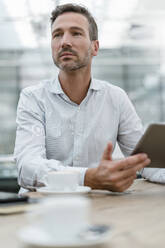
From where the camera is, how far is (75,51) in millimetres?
1961

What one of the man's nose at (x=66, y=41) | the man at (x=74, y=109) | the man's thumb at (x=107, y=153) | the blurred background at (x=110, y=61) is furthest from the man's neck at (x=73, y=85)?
the blurred background at (x=110, y=61)

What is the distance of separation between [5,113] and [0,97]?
37 centimetres

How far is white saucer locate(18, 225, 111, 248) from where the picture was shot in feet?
1.76

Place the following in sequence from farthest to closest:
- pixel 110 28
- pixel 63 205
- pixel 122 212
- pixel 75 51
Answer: pixel 110 28, pixel 75 51, pixel 122 212, pixel 63 205

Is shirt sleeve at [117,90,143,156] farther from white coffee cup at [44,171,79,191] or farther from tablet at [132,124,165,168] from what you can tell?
white coffee cup at [44,171,79,191]

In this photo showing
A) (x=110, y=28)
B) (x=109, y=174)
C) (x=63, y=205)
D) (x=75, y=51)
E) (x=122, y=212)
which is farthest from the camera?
(x=110, y=28)

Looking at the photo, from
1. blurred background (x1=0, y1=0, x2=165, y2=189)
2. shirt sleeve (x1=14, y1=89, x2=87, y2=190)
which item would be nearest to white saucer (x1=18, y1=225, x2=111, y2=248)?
shirt sleeve (x1=14, y1=89, x2=87, y2=190)

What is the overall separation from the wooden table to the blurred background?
22.7 ft

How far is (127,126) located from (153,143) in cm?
79

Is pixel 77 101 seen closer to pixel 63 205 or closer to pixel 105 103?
pixel 105 103

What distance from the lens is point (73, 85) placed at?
2.04 metres

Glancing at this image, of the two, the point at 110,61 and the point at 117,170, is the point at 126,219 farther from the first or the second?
the point at 110,61

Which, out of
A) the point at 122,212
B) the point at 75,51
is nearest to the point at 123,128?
the point at 75,51

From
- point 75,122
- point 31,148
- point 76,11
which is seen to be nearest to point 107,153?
point 31,148
